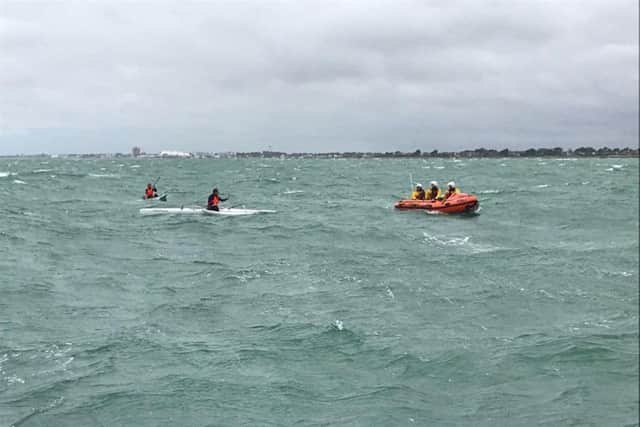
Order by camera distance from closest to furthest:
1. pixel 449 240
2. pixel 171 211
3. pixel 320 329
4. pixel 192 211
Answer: pixel 320 329, pixel 449 240, pixel 192 211, pixel 171 211

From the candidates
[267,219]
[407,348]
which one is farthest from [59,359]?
[267,219]

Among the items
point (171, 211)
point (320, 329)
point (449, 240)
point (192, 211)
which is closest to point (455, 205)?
point (449, 240)

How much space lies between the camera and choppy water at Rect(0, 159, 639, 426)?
30.4ft

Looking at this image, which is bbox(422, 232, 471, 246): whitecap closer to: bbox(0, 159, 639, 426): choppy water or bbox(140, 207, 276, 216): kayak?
bbox(0, 159, 639, 426): choppy water

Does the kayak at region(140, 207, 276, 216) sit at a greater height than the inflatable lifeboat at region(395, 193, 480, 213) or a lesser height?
lesser

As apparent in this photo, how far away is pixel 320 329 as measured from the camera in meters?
12.9

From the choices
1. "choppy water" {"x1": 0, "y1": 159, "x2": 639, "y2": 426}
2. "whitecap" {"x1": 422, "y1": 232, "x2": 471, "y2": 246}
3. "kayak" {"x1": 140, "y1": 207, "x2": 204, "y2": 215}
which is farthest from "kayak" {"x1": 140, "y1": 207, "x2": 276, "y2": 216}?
"whitecap" {"x1": 422, "y1": 232, "x2": 471, "y2": 246}

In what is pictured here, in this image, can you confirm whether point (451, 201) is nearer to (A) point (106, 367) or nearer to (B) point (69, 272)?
(B) point (69, 272)

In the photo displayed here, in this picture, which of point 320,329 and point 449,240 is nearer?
point 320,329

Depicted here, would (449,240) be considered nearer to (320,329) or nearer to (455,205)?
(455,205)

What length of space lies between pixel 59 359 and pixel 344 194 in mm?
41900

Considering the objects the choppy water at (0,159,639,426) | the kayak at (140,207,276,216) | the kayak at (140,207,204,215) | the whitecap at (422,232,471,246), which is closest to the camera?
the choppy water at (0,159,639,426)

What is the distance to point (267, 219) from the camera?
32.3 meters

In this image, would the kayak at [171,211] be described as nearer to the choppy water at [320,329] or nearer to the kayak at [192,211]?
the kayak at [192,211]
